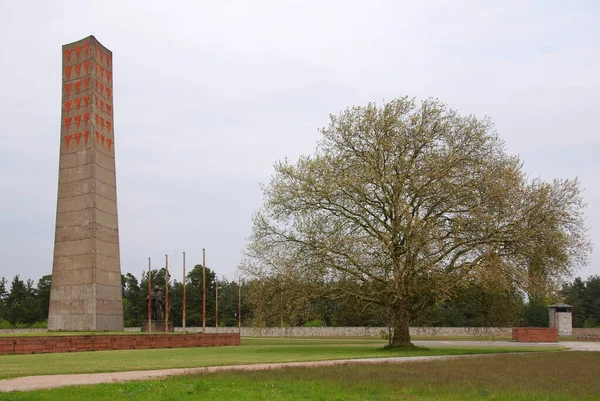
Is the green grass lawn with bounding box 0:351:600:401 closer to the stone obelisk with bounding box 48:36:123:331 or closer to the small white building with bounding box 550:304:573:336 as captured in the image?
the stone obelisk with bounding box 48:36:123:331

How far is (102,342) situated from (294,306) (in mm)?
11645

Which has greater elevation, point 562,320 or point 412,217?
point 412,217

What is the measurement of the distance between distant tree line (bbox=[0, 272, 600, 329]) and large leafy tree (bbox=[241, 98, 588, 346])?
111 centimetres

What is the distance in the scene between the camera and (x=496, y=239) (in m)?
34.0

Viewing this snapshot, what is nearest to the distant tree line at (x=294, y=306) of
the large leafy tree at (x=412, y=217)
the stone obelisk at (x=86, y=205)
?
the large leafy tree at (x=412, y=217)

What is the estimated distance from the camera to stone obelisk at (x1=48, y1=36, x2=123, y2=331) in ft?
165

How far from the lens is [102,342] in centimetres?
3703

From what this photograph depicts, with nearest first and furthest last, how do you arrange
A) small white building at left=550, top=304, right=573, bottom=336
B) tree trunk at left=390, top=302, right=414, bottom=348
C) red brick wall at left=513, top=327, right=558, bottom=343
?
tree trunk at left=390, top=302, right=414, bottom=348
red brick wall at left=513, top=327, right=558, bottom=343
small white building at left=550, top=304, right=573, bottom=336

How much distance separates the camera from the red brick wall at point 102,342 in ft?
107

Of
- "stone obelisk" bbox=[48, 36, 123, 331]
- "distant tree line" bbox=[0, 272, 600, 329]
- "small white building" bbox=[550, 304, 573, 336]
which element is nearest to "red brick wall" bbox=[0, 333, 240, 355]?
"distant tree line" bbox=[0, 272, 600, 329]

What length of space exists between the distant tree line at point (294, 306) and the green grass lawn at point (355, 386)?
13624 mm

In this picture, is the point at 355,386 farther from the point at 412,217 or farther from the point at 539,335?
the point at 539,335

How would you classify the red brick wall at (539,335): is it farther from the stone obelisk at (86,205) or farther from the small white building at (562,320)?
the stone obelisk at (86,205)

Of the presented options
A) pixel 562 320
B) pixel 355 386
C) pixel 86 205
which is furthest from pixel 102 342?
pixel 562 320
